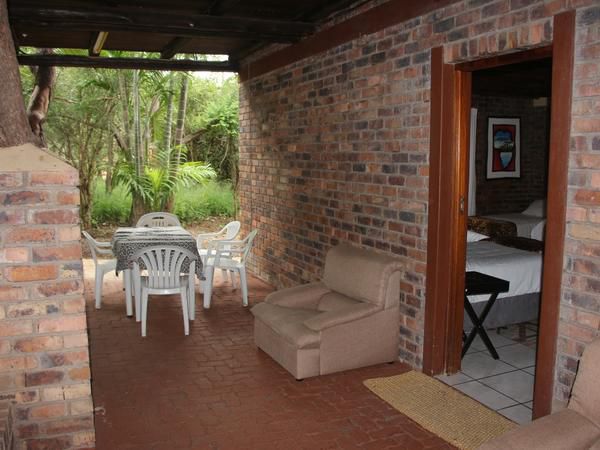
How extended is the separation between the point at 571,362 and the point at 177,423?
7.43 feet

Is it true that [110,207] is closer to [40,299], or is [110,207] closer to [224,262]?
[224,262]

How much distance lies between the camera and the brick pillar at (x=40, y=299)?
2.48 meters

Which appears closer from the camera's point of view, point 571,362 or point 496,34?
point 571,362

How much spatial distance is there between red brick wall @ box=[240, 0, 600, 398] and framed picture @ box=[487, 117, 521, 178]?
12.7 ft

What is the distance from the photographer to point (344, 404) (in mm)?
3816

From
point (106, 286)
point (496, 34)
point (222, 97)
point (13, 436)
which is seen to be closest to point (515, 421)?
point (496, 34)

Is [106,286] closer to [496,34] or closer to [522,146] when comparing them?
[496,34]

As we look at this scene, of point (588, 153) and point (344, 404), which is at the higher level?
point (588, 153)

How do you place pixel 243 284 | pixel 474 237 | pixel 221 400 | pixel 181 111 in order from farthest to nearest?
pixel 181 111
pixel 474 237
pixel 243 284
pixel 221 400

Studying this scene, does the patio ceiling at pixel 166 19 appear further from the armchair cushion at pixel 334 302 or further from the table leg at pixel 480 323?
the table leg at pixel 480 323

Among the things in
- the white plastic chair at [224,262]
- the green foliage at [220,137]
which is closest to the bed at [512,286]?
the white plastic chair at [224,262]

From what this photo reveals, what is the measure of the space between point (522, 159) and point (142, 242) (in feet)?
21.3

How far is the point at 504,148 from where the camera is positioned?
364 inches

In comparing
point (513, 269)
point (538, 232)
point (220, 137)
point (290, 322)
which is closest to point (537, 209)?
point (538, 232)
